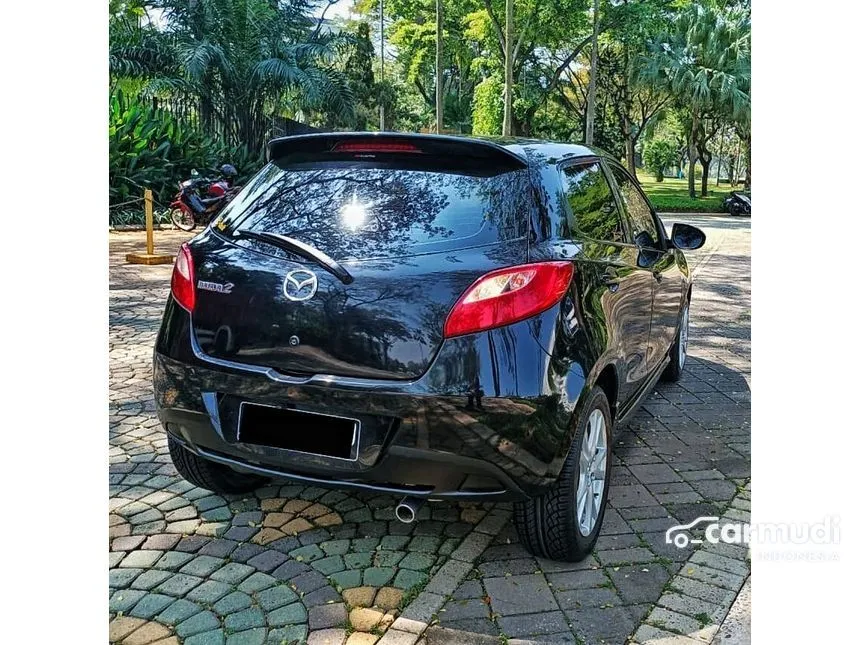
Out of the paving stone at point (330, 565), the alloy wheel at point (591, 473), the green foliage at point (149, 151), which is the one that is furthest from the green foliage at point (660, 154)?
the paving stone at point (330, 565)

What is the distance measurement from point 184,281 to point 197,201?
1313 cm

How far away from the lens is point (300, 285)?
112 inches

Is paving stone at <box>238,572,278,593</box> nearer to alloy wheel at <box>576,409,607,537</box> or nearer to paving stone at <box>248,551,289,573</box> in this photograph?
paving stone at <box>248,551,289,573</box>

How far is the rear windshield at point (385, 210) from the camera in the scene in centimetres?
289

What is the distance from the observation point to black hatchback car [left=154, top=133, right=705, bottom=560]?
2717 mm

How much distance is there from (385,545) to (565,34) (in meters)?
32.1

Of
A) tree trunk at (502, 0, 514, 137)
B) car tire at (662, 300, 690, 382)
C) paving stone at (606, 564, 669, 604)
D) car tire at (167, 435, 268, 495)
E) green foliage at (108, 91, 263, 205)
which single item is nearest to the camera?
paving stone at (606, 564, 669, 604)

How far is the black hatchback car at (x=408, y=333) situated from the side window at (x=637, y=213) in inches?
36.0

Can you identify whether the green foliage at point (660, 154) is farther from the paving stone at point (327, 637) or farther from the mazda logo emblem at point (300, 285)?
the paving stone at point (327, 637)

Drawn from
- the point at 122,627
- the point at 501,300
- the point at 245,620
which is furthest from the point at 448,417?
the point at 122,627

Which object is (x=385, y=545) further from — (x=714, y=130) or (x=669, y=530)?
(x=714, y=130)

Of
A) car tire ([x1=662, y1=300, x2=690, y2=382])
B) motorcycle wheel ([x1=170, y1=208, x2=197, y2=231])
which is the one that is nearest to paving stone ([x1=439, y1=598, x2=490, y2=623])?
car tire ([x1=662, y1=300, x2=690, y2=382])

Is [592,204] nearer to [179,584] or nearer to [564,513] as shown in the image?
[564,513]

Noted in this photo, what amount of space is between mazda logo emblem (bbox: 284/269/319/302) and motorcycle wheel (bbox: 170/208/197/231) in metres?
13.6
